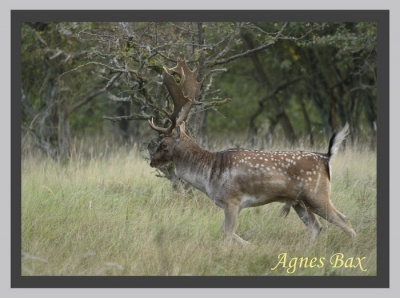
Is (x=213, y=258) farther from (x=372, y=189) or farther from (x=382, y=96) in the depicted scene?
(x=372, y=189)

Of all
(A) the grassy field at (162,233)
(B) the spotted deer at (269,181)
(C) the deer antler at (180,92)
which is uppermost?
(C) the deer antler at (180,92)

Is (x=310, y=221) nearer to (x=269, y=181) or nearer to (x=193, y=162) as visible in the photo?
(x=269, y=181)

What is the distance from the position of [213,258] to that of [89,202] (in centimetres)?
237

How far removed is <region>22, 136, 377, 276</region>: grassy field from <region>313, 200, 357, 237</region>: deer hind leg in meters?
0.14

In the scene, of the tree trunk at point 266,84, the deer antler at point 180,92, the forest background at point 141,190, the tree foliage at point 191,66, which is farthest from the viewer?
the tree trunk at point 266,84

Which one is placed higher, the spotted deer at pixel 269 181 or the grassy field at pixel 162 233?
the spotted deer at pixel 269 181

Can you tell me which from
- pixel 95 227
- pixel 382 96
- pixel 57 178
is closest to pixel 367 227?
pixel 382 96

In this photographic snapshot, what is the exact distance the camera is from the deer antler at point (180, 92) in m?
8.77

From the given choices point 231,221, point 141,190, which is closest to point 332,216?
point 231,221

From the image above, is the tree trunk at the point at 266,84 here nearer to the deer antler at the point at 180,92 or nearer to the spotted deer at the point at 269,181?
the deer antler at the point at 180,92

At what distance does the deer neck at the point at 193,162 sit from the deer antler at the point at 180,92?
23 cm

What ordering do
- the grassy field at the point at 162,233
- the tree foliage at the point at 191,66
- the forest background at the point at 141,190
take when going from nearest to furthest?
the grassy field at the point at 162,233, the forest background at the point at 141,190, the tree foliage at the point at 191,66

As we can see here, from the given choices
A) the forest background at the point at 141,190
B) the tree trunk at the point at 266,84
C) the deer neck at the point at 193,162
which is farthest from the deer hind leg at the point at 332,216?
the tree trunk at the point at 266,84

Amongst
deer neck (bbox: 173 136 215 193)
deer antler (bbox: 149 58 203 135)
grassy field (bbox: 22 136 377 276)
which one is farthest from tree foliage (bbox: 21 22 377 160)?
grassy field (bbox: 22 136 377 276)
